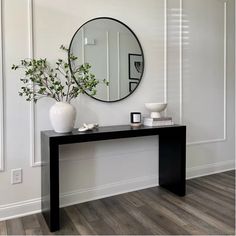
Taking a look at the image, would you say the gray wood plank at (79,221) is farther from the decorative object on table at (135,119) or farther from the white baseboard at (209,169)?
the white baseboard at (209,169)

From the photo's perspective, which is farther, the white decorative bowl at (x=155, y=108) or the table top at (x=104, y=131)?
the white decorative bowl at (x=155, y=108)

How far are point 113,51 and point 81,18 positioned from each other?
0.45 meters

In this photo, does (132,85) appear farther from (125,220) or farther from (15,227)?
(15,227)

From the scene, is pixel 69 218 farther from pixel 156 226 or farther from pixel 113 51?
pixel 113 51

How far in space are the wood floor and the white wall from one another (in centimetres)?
17

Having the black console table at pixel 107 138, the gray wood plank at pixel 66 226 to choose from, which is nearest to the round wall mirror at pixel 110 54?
the black console table at pixel 107 138

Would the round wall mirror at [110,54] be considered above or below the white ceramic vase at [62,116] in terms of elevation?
above

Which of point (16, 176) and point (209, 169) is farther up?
point (16, 176)

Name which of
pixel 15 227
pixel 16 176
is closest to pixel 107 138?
pixel 16 176

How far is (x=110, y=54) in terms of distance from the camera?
8.75 feet

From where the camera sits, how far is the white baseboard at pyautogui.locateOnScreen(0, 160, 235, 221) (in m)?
2.28

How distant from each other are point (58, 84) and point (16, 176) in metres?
0.90

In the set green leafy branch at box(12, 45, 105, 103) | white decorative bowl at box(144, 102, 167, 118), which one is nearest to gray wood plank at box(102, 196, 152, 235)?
white decorative bowl at box(144, 102, 167, 118)

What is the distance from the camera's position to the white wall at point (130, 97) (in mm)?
2258
